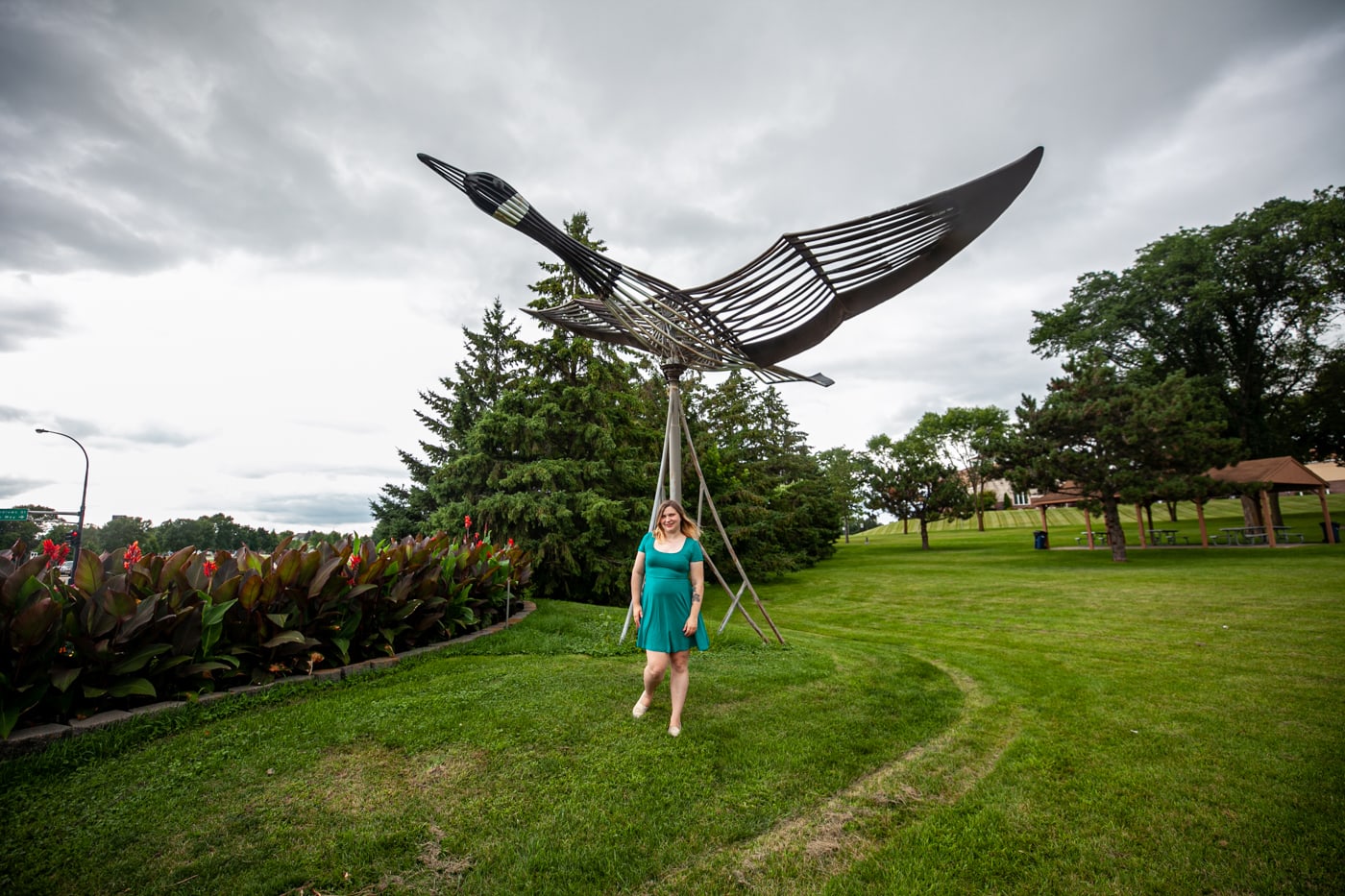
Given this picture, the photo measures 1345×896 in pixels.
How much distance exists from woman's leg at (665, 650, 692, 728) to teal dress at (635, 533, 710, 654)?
0.21 feet

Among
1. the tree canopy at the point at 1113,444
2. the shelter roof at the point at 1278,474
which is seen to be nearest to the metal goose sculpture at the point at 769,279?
the tree canopy at the point at 1113,444

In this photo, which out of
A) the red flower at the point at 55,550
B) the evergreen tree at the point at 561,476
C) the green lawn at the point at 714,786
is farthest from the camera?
A: the evergreen tree at the point at 561,476

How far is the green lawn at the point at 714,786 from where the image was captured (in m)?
2.05

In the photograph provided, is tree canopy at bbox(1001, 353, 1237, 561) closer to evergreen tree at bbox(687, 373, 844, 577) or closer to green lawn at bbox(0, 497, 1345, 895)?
evergreen tree at bbox(687, 373, 844, 577)

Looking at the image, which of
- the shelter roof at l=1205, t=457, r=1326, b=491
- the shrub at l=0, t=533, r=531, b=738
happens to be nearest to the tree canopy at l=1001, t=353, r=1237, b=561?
the shelter roof at l=1205, t=457, r=1326, b=491

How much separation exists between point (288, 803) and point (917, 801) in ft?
9.60

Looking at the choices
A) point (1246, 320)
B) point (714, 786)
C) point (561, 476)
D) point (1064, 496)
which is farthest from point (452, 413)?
point (1246, 320)

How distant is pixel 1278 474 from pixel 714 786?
2760 centimetres

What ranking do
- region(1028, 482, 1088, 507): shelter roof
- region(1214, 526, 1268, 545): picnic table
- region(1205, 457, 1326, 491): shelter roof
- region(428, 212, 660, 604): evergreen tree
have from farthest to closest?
region(1214, 526, 1268, 545): picnic table < region(1205, 457, 1326, 491): shelter roof < region(1028, 482, 1088, 507): shelter roof < region(428, 212, 660, 604): evergreen tree

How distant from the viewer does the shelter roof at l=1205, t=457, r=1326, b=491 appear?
19.2 metres

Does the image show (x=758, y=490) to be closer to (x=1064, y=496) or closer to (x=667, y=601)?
(x=1064, y=496)

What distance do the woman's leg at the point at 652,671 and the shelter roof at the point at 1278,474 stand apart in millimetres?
23846

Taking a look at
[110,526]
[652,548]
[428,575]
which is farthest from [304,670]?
[110,526]

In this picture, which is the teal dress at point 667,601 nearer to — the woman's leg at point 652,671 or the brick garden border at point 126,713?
the woman's leg at point 652,671
